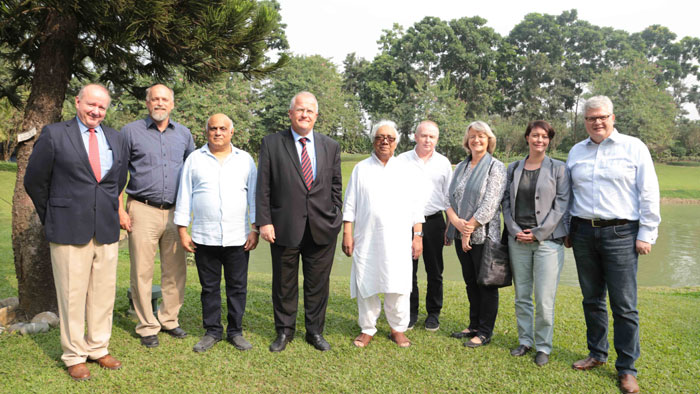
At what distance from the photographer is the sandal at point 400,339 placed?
13.4 ft

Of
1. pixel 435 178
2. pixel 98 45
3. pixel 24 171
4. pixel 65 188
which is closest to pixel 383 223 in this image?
pixel 435 178

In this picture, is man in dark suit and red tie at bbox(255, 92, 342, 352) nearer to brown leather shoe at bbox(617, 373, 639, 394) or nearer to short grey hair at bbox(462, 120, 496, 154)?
short grey hair at bbox(462, 120, 496, 154)

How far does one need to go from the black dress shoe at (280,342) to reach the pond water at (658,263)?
189 inches

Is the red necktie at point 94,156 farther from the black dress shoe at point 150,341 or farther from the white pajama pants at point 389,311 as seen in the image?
the white pajama pants at point 389,311

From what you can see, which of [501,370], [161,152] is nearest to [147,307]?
[161,152]

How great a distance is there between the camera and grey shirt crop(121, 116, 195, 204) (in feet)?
12.7

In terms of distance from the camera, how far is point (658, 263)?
10.7 metres

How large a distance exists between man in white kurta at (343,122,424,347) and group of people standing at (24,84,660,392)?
13 mm

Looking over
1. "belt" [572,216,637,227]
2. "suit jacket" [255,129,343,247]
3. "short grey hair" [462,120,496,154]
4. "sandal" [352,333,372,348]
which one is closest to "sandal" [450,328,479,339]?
"sandal" [352,333,372,348]

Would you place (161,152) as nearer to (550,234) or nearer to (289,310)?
(289,310)

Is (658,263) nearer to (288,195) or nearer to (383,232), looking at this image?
(383,232)

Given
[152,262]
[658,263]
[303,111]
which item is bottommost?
[658,263]

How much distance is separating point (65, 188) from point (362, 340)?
2.69 metres

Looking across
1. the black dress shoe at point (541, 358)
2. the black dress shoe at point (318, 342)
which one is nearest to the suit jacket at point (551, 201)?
the black dress shoe at point (541, 358)
